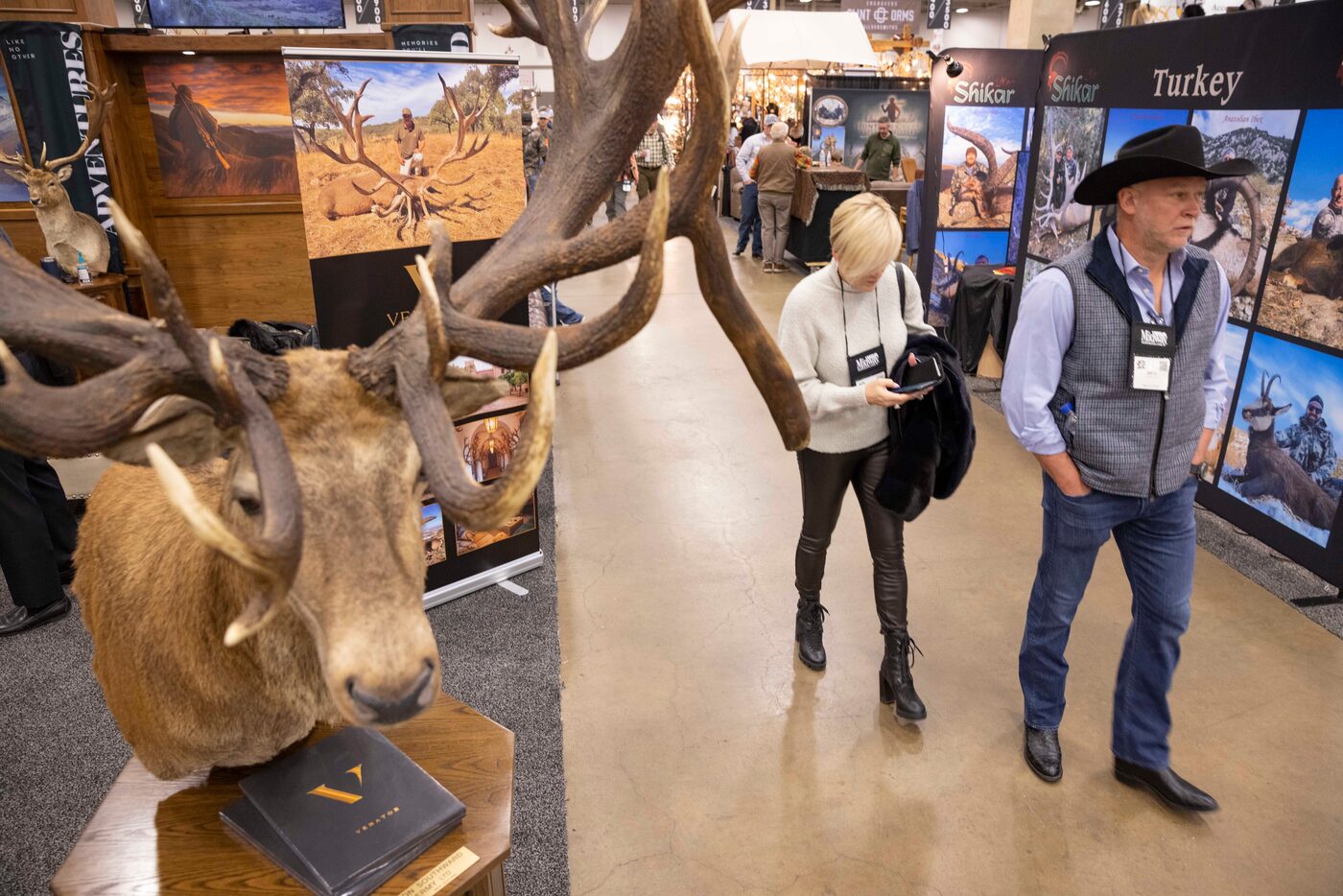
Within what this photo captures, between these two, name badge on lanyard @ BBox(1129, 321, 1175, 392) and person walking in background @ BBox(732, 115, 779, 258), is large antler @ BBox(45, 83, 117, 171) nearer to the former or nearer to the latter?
name badge on lanyard @ BBox(1129, 321, 1175, 392)

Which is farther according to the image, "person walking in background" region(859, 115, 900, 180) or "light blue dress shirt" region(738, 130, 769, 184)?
"light blue dress shirt" region(738, 130, 769, 184)

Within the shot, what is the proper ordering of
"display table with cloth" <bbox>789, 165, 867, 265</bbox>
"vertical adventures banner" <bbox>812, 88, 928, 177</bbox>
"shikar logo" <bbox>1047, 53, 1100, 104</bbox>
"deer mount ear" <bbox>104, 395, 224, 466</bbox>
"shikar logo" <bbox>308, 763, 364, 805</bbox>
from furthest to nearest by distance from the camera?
1. "vertical adventures banner" <bbox>812, 88, 928, 177</bbox>
2. "display table with cloth" <bbox>789, 165, 867, 265</bbox>
3. "shikar logo" <bbox>1047, 53, 1100, 104</bbox>
4. "shikar logo" <bbox>308, 763, 364, 805</bbox>
5. "deer mount ear" <bbox>104, 395, 224, 466</bbox>

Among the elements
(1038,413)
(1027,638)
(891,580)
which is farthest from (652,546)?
(1038,413)

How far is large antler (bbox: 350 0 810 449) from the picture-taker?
49.6 inches

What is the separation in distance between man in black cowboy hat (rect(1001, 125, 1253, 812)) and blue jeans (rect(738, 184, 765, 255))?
31.6 ft

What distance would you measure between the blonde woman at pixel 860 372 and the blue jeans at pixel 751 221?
922 cm

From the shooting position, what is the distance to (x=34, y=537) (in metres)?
3.59

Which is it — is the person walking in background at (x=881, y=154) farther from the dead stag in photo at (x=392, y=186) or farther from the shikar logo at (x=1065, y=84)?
the dead stag in photo at (x=392, y=186)

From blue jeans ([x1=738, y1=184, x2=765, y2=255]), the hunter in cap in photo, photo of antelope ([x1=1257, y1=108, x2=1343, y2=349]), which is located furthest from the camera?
blue jeans ([x1=738, y1=184, x2=765, y2=255])

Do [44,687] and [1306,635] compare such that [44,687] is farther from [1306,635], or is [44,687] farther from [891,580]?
[1306,635]

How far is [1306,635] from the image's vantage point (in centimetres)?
364

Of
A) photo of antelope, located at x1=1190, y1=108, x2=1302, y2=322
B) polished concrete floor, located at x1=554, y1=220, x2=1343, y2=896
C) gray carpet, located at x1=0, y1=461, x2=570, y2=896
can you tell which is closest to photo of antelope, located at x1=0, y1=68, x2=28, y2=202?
gray carpet, located at x1=0, y1=461, x2=570, y2=896

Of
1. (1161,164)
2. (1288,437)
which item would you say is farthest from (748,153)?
(1161,164)

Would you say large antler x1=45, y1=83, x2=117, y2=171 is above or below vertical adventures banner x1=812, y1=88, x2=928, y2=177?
below
